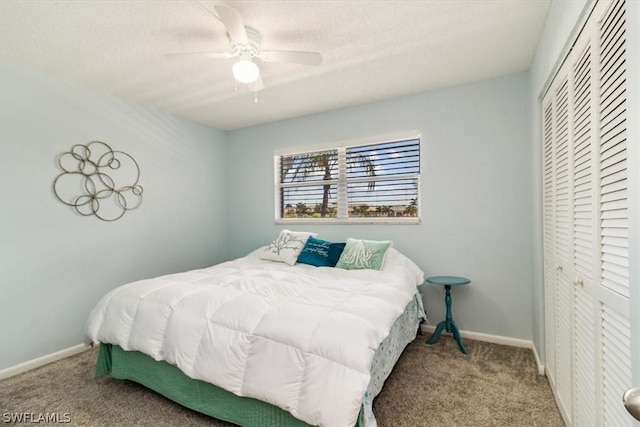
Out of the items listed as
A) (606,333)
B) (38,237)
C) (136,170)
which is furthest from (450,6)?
(38,237)

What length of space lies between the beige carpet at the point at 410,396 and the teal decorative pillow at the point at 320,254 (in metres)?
1.06

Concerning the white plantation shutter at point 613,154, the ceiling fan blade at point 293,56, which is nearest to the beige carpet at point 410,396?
the white plantation shutter at point 613,154

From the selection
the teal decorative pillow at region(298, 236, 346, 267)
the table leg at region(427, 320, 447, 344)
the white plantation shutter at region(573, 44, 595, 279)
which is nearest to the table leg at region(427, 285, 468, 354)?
the table leg at region(427, 320, 447, 344)

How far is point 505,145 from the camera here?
2.82 metres

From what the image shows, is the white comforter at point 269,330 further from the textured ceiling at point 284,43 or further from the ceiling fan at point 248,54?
the textured ceiling at point 284,43

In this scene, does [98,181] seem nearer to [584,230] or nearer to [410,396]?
[410,396]

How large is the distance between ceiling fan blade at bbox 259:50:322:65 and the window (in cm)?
158

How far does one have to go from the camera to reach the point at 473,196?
2.95 meters

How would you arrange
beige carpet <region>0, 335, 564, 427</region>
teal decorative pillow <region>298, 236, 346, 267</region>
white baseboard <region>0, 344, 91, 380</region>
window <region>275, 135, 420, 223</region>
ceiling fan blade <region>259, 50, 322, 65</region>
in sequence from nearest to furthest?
beige carpet <region>0, 335, 564, 427</region>, ceiling fan blade <region>259, 50, 322, 65</region>, white baseboard <region>0, 344, 91, 380</region>, teal decorative pillow <region>298, 236, 346, 267</region>, window <region>275, 135, 420, 223</region>

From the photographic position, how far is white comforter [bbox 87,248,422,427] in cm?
142

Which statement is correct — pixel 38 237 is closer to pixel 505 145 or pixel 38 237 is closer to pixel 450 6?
pixel 450 6

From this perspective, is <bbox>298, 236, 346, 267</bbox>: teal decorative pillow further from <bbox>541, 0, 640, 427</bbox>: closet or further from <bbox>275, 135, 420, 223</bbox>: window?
<bbox>541, 0, 640, 427</bbox>: closet

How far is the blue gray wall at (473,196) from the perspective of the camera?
2775 millimetres

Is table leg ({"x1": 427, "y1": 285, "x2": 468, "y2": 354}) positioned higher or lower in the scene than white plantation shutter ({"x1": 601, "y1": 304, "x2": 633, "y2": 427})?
lower
